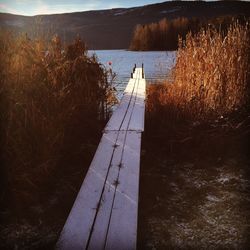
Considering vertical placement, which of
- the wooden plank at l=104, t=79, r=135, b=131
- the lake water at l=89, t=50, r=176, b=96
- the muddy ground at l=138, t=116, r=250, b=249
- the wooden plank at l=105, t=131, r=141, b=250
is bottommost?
the muddy ground at l=138, t=116, r=250, b=249

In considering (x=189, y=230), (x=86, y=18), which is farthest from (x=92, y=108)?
(x=86, y=18)

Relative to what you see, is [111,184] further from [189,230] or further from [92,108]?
[92,108]

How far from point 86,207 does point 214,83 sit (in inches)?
129

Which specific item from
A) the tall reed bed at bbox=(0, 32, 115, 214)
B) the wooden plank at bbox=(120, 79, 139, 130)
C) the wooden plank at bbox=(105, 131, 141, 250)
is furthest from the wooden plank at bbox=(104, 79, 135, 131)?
the wooden plank at bbox=(105, 131, 141, 250)

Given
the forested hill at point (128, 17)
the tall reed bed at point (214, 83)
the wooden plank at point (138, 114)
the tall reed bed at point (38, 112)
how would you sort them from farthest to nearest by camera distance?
the forested hill at point (128, 17) → the tall reed bed at point (214, 83) → the wooden plank at point (138, 114) → the tall reed bed at point (38, 112)

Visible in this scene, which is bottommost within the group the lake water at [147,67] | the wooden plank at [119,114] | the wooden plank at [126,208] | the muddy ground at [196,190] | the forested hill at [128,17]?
the muddy ground at [196,190]

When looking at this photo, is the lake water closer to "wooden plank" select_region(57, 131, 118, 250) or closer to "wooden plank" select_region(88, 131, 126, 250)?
"wooden plank" select_region(57, 131, 118, 250)

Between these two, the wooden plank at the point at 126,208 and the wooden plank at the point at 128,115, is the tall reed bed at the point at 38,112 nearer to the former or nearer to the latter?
the wooden plank at the point at 128,115

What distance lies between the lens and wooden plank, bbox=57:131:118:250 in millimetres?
1596

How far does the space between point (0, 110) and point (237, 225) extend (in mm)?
1987

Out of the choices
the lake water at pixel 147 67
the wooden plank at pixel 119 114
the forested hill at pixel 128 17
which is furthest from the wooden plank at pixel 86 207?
the forested hill at pixel 128 17

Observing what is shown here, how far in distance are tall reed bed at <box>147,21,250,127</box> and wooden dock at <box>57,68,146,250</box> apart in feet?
4.97

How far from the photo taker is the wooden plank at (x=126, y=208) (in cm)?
158

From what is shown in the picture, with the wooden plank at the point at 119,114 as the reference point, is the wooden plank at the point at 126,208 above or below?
below
